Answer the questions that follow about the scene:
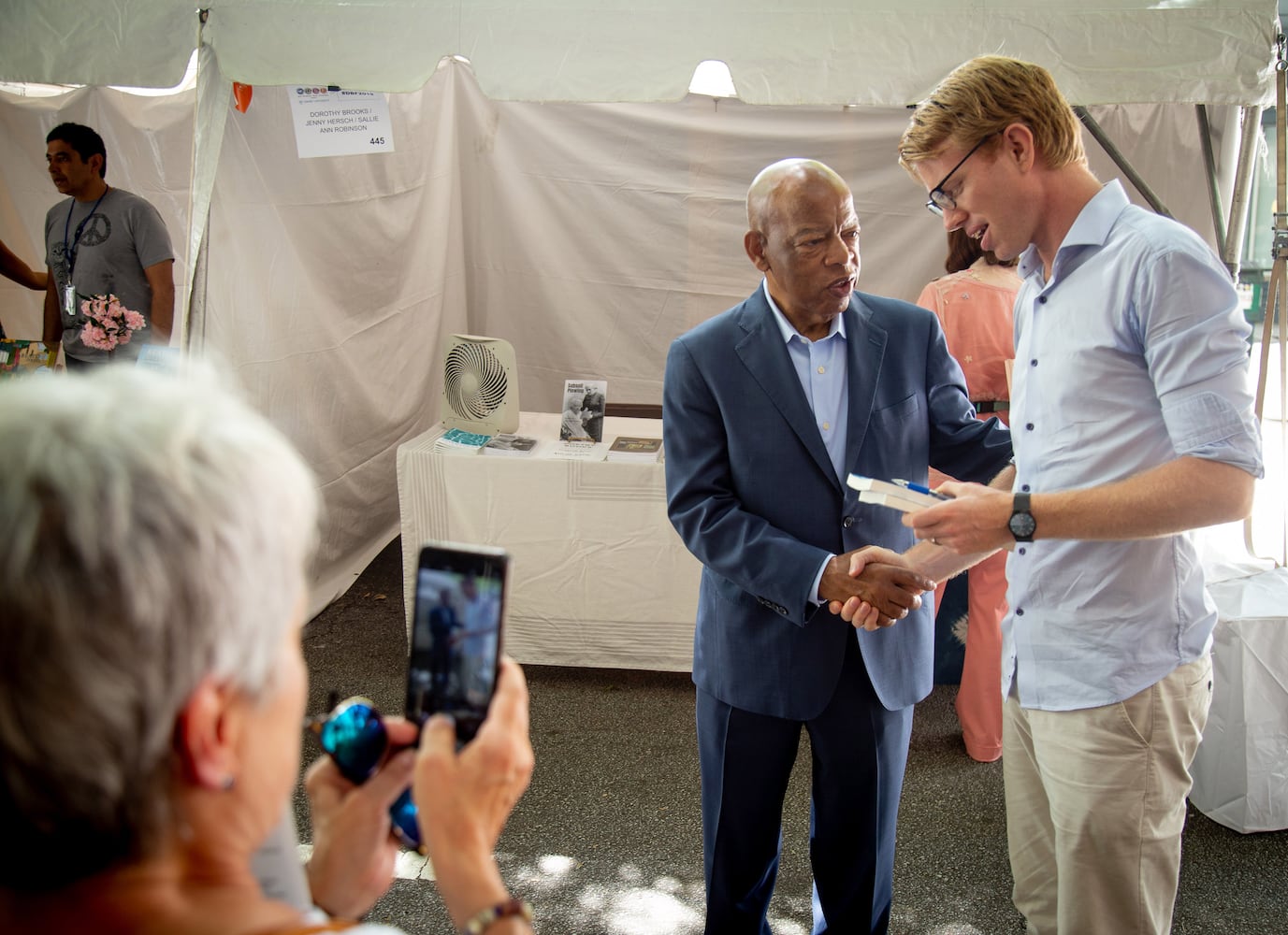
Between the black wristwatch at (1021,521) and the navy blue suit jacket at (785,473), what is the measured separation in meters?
0.38

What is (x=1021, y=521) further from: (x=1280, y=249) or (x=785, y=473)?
(x=1280, y=249)

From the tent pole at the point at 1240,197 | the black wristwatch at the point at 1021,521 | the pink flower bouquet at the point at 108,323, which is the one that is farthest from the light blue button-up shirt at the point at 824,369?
the pink flower bouquet at the point at 108,323

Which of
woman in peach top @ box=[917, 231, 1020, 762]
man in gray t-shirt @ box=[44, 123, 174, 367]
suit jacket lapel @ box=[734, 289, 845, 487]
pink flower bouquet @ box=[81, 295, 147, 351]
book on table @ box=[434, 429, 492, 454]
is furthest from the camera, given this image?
man in gray t-shirt @ box=[44, 123, 174, 367]

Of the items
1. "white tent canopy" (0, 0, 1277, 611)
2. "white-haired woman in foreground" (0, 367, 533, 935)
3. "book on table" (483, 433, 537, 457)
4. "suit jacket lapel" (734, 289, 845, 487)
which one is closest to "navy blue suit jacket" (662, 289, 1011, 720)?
"suit jacket lapel" (734, 289, 845, 487)

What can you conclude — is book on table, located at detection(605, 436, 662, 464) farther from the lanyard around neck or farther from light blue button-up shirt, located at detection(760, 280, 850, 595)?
the lanyard around neck

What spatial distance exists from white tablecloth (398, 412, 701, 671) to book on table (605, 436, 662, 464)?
2.3 inches

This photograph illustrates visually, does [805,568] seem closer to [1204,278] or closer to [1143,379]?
[1143,379]

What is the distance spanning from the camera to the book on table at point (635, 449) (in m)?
3.78

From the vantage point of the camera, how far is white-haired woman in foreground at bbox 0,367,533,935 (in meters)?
0.61

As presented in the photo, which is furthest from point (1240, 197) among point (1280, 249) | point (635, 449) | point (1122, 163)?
point (635, 449)

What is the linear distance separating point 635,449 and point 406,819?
293 cm

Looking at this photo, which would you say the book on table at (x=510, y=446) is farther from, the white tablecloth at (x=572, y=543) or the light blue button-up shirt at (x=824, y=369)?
the light blue button-up shirt at (x=824, y=369)

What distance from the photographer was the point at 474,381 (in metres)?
3.91

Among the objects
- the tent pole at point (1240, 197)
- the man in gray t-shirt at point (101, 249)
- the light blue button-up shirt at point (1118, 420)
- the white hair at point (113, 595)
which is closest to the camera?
the white hair at point (113, 595)
